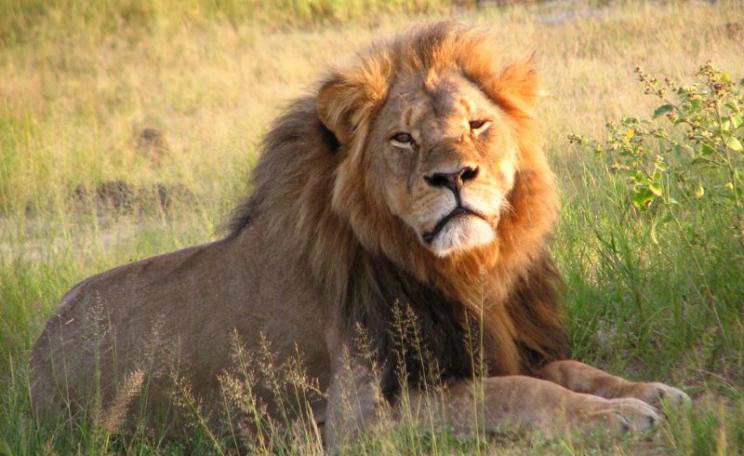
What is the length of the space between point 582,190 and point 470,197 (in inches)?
118

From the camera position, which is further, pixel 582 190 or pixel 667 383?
pixel 582 190

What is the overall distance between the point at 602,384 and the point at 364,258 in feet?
3.06

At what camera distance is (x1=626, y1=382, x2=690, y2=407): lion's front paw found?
4.02 meters

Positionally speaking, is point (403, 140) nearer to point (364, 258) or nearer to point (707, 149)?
point (364, 258)

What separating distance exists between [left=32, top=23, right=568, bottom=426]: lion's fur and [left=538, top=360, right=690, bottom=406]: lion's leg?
0.11 m

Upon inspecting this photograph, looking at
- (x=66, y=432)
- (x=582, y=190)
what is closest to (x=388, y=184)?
(x=66, y=432)

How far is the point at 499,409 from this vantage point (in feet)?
13.3

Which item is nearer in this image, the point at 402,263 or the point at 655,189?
the point at 402,263

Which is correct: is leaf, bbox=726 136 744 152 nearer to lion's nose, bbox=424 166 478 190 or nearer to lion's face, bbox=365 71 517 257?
lion's face, bbox=365 71 517 257

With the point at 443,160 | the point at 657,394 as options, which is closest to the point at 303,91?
the point at 443,160

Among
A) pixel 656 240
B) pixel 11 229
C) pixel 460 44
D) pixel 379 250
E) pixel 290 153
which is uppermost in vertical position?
pixel 460 44

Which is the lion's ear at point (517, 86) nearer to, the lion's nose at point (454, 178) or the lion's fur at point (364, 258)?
the lion's fur at point (364, 258)

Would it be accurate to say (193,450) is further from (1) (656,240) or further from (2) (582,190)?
(2) (582,190)

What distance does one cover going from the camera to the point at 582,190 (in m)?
6.83
